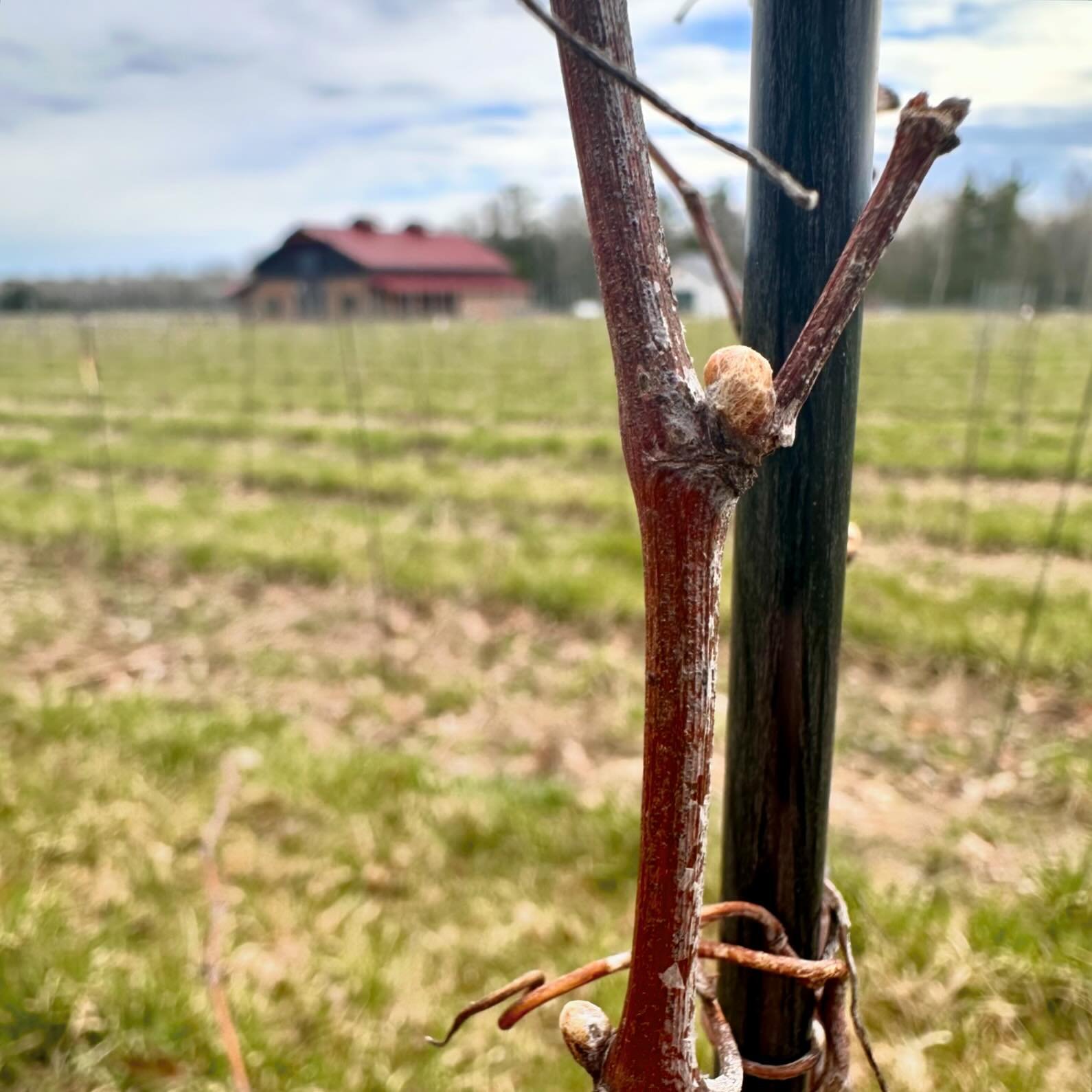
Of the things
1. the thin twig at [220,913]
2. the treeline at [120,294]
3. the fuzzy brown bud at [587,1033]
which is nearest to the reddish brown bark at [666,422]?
the fuzzy brown bud at [587,1033]

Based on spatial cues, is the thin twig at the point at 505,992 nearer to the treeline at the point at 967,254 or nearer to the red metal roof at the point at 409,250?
the treeline at the point at 967,254

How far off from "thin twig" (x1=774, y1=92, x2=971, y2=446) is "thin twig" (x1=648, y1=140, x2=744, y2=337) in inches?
10.5

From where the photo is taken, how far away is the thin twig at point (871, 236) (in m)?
0.45

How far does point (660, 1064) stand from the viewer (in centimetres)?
54

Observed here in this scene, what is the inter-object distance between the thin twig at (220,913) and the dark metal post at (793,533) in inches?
35.6

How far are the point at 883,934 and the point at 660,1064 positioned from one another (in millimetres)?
1436

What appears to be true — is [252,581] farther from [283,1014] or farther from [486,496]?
[283,1014]

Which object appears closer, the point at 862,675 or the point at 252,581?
the point at 862,675

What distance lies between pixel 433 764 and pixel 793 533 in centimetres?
221

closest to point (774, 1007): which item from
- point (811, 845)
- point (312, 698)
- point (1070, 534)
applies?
point (811, 845)

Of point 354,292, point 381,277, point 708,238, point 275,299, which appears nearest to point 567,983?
point 708,238

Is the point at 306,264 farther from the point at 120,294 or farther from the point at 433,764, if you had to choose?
the point at 433,764

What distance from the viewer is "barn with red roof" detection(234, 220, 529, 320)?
107 feet

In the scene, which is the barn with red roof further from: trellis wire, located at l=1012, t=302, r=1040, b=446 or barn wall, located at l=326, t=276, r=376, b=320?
trellis wire, located at l=1012, t=302, r=1040, b=446
